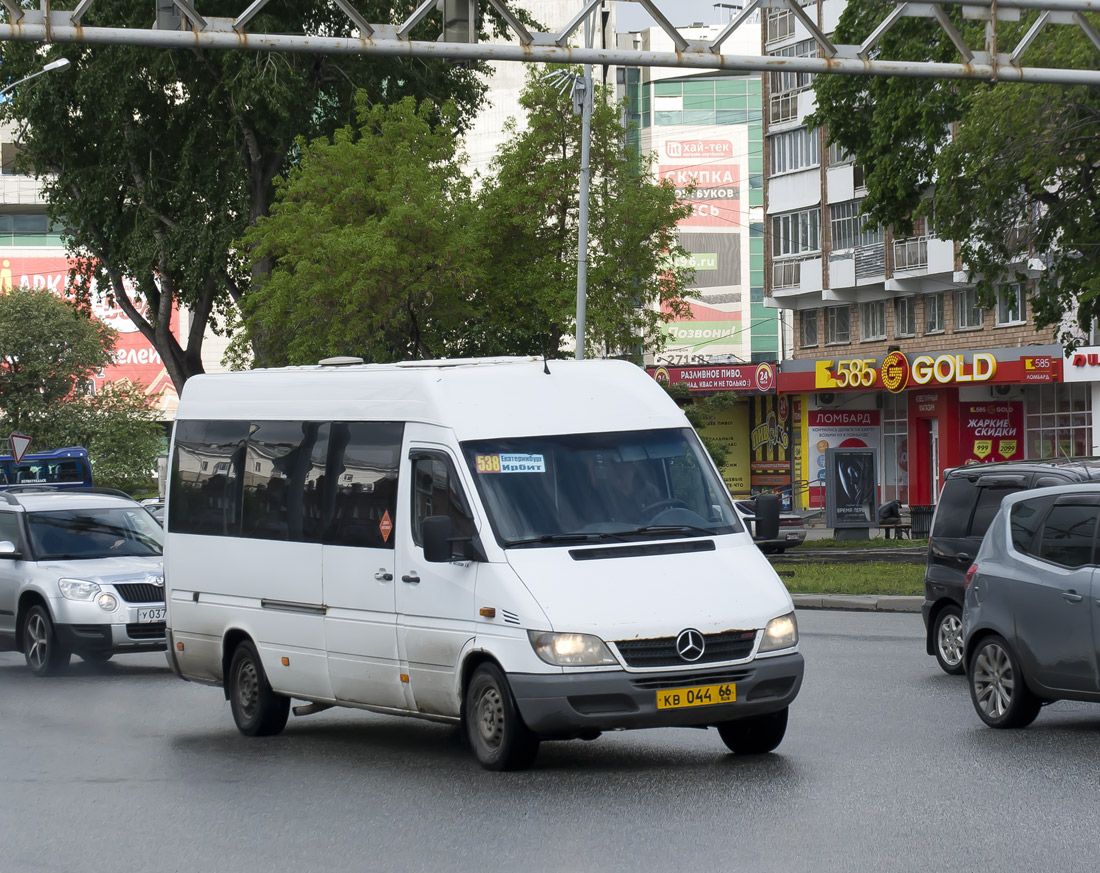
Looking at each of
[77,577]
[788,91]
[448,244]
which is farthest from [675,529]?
[788,91]

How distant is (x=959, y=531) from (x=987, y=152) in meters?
11.4

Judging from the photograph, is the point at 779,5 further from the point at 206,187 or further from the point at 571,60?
the point at 206,187

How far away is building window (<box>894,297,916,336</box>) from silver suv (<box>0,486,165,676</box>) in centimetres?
3966

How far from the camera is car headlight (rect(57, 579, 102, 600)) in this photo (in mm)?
17020

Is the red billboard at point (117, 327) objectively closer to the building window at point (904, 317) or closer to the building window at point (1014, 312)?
the building window at point (904, 317)

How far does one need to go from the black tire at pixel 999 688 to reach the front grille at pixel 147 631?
8.53 m

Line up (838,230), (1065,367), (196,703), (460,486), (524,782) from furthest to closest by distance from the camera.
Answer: (838,230) → (1065,367) → (196,703) → (460,486) → (524,782)

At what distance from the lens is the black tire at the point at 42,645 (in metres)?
17.1

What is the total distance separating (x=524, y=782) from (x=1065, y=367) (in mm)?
41038

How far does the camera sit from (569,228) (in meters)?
41.1

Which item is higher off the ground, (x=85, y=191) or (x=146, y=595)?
(x=85, y=191)

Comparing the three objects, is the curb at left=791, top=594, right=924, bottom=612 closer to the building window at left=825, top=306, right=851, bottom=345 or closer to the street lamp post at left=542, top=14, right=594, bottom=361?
the street lamp post at left=542, top=14, right=594, bottom=361

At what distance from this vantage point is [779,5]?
16406 mm

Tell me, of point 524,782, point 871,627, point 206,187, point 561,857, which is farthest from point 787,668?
point 206,187
